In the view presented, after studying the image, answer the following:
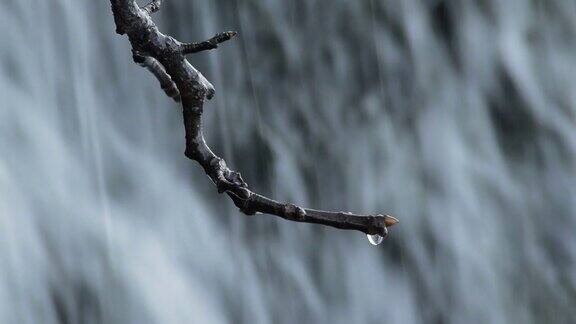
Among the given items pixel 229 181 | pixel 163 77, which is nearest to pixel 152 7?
pixel 163 77

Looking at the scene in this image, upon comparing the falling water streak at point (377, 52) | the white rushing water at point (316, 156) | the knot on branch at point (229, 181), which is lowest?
the knot on branch at point (229, 181)

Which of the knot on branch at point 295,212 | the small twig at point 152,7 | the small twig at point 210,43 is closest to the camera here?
the knot on branch at point 295,212

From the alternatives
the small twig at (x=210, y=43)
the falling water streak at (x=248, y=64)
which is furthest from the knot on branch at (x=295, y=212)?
the falling water streak at (x=248, y=64)

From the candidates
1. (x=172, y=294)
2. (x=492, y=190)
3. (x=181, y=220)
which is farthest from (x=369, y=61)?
(x=172, y=294)

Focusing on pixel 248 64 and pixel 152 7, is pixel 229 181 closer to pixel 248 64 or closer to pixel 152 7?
pixel 152 7

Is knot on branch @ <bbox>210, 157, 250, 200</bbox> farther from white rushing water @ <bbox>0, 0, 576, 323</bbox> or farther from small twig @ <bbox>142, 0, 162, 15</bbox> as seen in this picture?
white rushing water @ <bbox>0, 0, 576, 323</bbox>

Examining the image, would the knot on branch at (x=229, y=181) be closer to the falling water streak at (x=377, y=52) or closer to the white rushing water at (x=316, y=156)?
the white rushing water at (x=316, y=156)

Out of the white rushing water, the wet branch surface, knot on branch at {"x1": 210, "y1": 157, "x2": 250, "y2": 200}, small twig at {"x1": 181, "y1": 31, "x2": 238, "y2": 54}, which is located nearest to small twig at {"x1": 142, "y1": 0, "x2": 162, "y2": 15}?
the wet branch surface
